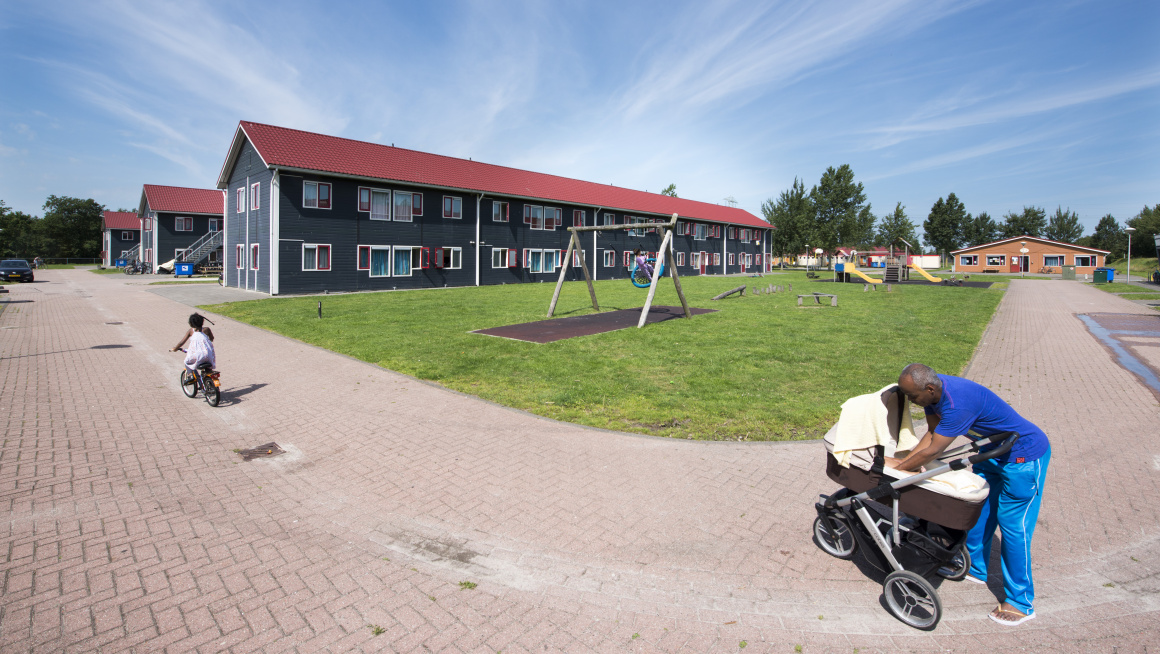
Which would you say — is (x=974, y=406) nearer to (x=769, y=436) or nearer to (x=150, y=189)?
(x=769, y=436)

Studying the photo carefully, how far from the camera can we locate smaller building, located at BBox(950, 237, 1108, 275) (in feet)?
225

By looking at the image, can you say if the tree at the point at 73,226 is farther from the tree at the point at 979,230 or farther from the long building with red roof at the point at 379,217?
the tree at the point at 979,230

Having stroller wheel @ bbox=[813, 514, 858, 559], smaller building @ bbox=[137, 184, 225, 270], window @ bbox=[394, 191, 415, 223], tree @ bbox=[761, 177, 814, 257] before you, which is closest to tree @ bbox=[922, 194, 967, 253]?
tree @ bbox=[761, 177, 814, 257]

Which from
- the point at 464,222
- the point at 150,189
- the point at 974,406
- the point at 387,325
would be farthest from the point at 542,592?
the point at 150,189

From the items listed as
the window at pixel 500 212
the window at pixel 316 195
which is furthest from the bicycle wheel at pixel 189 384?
the window at pixel 500 212

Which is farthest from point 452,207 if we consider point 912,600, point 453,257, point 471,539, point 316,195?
point 912,600

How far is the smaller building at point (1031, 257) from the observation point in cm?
6844

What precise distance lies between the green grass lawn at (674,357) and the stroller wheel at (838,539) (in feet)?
7.93

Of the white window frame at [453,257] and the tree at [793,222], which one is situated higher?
the tree at [793,222]

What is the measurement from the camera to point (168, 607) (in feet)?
11.6

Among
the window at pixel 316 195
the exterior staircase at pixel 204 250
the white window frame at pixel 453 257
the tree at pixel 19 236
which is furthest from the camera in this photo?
the tree at pixel 19 236

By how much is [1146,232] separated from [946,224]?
29.0 metres

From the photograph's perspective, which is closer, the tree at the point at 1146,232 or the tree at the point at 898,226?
the tree at the point at 1146,232

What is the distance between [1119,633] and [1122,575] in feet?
2.71
